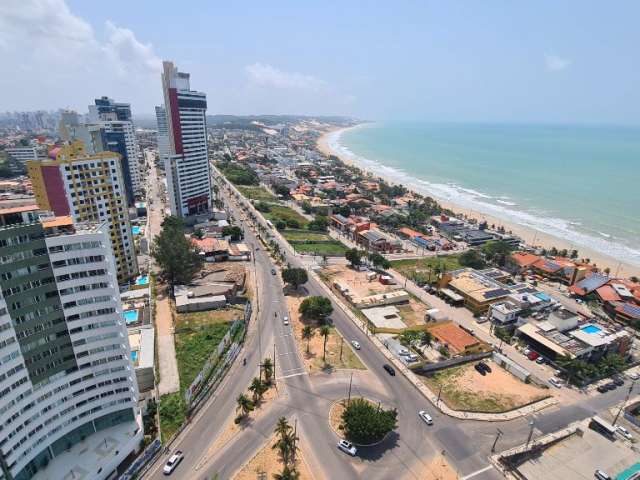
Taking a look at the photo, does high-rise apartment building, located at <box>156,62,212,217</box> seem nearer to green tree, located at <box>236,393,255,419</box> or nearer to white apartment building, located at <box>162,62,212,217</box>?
white apartment building, located at <box>162,62,212,217</box>

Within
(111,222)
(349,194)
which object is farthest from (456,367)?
(349,194)

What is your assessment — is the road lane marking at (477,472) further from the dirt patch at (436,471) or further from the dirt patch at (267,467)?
the dirt patch at (267,467)

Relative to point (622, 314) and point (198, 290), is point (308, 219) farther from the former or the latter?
point (622, 314)

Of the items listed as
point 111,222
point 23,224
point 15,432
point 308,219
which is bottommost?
point 308,219

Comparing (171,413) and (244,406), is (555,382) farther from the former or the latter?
(171,413)

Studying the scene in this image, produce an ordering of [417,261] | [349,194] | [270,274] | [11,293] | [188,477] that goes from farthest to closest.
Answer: [349,194] < [417,261] < [270,274] < [188,477] < [11,293]

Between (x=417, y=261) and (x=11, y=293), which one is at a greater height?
(x=11, y=293)

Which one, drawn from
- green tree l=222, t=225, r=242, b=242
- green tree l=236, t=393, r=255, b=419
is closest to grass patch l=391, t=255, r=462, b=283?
green tree l=222, t=225, r=242, b=242
